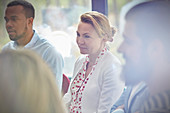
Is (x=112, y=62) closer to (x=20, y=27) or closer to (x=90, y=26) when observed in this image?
(x=90, y=26)

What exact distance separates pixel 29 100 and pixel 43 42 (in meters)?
1.69

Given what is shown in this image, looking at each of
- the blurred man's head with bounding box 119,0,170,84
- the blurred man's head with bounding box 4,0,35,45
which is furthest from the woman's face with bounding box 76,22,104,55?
the blurred man's head with bounding box 119,0,170,84

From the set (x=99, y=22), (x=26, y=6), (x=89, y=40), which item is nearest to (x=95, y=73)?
(x=89, y=40)

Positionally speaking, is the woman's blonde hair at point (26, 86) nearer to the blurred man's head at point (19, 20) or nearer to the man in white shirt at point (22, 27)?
the man in white shirt at point (22, 27)

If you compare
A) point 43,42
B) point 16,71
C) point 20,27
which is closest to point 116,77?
point 43,42

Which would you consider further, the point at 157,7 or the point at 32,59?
the point at 157,7

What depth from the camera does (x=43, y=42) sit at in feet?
8.13

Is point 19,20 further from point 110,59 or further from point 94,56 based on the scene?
point 110,59

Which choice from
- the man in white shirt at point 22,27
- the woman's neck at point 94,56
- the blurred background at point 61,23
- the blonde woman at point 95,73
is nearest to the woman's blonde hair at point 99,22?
the blonde woman at point 95,73

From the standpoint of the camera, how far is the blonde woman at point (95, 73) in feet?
6.55

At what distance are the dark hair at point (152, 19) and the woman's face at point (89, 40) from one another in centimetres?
82

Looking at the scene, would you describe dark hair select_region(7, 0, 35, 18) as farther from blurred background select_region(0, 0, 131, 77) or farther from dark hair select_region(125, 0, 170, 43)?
dark hair select_region(125, 0, 170, 43)

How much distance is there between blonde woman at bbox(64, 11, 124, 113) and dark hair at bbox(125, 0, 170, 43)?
0.79m

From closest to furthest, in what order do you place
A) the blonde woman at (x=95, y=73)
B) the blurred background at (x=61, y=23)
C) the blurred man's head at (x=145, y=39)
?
the blurred man's head at (x=145, y=39) < the blonde woman at (x=95, y=73) < the blurred background at (x=61, y=23)
